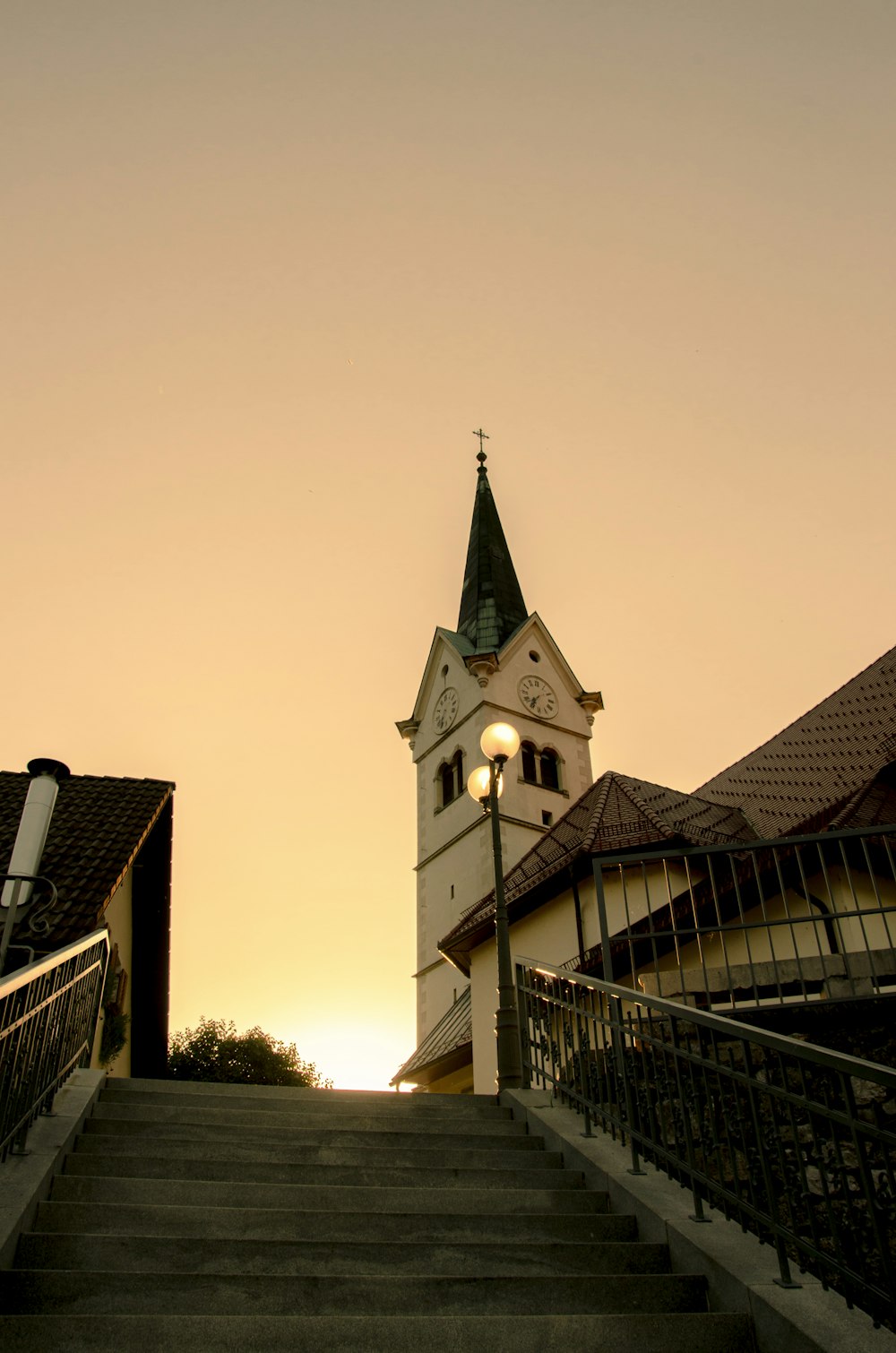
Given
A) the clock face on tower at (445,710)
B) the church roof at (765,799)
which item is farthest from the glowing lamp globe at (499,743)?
the clock face on tower at (445,710)

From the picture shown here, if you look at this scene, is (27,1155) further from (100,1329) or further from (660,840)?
(660,840)

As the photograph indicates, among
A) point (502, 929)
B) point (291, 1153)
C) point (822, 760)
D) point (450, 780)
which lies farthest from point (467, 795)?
point (291, 1153)

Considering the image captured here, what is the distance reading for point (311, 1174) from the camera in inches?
224

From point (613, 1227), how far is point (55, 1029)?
3.73 metres

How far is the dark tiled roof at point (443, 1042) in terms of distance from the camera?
72.1 feet

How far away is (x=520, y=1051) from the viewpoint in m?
8.41

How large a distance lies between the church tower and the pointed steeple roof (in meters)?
0.06

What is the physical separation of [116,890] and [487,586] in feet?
115

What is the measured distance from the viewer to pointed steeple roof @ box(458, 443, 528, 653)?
4309 cm

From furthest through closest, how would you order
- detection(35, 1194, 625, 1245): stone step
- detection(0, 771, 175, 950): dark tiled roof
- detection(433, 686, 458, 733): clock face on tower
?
detection(433, 686, 458, 733): clock face on tower < detection(0, 771, 175, 950): dark tiled roof < detection(35, 1194, 625, 1245): stone step

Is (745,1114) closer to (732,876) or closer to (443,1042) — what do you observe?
(732,876)

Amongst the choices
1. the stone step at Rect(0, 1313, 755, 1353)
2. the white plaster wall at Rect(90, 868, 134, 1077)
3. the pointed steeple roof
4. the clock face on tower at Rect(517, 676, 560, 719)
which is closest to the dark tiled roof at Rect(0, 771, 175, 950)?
the white plaster wall at Rect(90, 868, 134, 1077)

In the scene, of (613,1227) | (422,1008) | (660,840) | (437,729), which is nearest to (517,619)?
(437,729)

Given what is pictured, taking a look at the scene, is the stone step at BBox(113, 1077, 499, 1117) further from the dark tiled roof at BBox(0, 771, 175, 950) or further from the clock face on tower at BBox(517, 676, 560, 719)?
the clock face on tower at BBox(517, 676, 560, 719)
